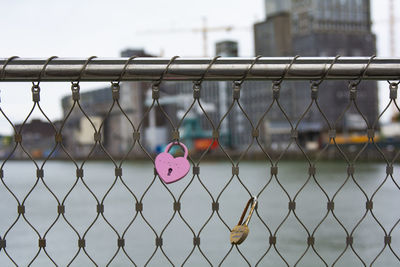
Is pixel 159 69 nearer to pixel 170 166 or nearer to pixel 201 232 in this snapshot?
pixel 170 166

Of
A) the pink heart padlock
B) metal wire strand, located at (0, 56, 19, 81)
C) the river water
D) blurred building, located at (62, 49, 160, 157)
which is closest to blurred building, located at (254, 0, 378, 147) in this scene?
blurred building, located at (62, 49, 160, 157)

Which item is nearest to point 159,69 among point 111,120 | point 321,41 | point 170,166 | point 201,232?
point 170,166

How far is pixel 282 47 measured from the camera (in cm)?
8538

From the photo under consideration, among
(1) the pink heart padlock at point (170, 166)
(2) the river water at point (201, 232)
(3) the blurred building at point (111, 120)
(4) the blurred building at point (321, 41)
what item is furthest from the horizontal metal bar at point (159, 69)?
(3) the blurred building at point (111, 120)

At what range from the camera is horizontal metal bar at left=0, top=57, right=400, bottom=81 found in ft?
5.56

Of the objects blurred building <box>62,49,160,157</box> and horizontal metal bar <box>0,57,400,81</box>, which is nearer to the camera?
horizontal metal bar <box>0,57,400,81</box>

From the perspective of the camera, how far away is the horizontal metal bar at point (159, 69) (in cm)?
170

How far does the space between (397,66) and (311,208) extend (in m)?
13.6

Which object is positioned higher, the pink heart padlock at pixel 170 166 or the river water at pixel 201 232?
the pink heart padlock at pixel 170 166

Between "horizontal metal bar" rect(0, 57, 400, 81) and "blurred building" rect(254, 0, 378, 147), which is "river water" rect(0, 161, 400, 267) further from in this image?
"blurred building" rect(254, 0, 378, 147)

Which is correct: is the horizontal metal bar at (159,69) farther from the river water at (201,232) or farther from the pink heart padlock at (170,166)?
the river water at (201,232)

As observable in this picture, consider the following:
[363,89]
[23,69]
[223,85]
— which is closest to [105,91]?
[223,85]

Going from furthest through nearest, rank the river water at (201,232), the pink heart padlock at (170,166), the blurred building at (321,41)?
the blurred building at (321,41) < the river water at (201,232) < the pink heart padlock at (170,166)

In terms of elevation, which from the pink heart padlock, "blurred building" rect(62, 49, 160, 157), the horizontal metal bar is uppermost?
the horizontal metal bar
